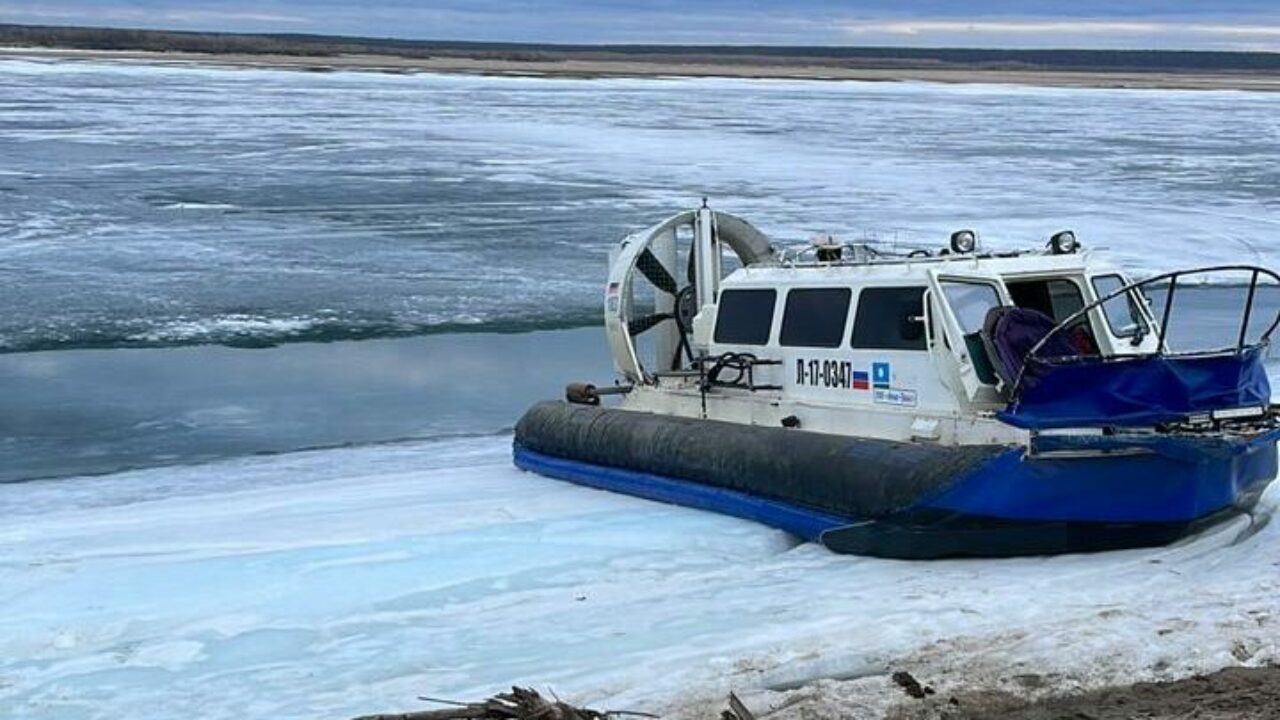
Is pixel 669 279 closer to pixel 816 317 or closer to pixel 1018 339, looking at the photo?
pixel 816 317

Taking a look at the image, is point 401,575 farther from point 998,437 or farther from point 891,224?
point 891,224

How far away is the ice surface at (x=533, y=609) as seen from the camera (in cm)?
592

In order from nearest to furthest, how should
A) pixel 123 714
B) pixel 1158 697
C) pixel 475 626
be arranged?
pixel 1158 697 → pixel 123 714 → pixel 475 626

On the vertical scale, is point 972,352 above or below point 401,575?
above

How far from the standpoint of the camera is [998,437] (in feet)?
25.0

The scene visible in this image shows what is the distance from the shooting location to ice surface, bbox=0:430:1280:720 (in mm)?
5922

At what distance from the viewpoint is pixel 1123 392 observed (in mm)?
7270

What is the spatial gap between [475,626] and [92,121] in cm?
2801

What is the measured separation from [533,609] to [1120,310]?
10.9 ft

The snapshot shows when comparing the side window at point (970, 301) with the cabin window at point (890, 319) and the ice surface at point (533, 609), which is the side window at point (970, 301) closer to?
the cabin window at point (890, 319)

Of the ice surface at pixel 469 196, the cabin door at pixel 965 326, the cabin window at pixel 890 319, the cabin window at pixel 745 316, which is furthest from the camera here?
the ice surface at pixel 469 196

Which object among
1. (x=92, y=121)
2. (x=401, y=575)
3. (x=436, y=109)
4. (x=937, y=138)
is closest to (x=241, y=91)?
(x=436, y=109)

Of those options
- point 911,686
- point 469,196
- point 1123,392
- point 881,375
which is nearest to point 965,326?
point 881,375

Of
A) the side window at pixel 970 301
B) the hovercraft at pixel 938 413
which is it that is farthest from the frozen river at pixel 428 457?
the side window at pixel 970 301
